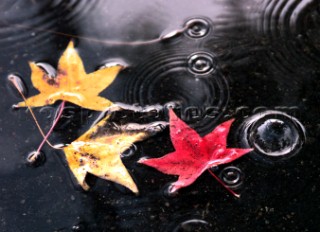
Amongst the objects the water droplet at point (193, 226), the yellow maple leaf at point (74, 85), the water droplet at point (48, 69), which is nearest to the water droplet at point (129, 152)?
the yellow maple leaf at point (74, 85)

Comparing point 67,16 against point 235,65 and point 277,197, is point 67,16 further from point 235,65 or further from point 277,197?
point 277,197

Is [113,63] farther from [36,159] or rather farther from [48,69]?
[36,159]

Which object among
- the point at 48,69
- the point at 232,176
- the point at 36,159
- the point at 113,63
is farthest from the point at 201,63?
the point at 36,159

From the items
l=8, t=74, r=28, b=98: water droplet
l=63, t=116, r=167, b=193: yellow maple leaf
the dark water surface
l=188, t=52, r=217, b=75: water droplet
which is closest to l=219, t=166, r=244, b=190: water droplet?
the dark water surface

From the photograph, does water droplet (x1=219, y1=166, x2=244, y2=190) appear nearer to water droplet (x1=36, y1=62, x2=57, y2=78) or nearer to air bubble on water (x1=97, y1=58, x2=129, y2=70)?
air bubble on water (x1=97, y1=58, x2=129, y2=70)

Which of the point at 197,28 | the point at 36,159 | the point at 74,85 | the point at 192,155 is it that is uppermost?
the point at 197,28

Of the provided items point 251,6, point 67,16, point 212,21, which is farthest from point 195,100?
point 67,16
